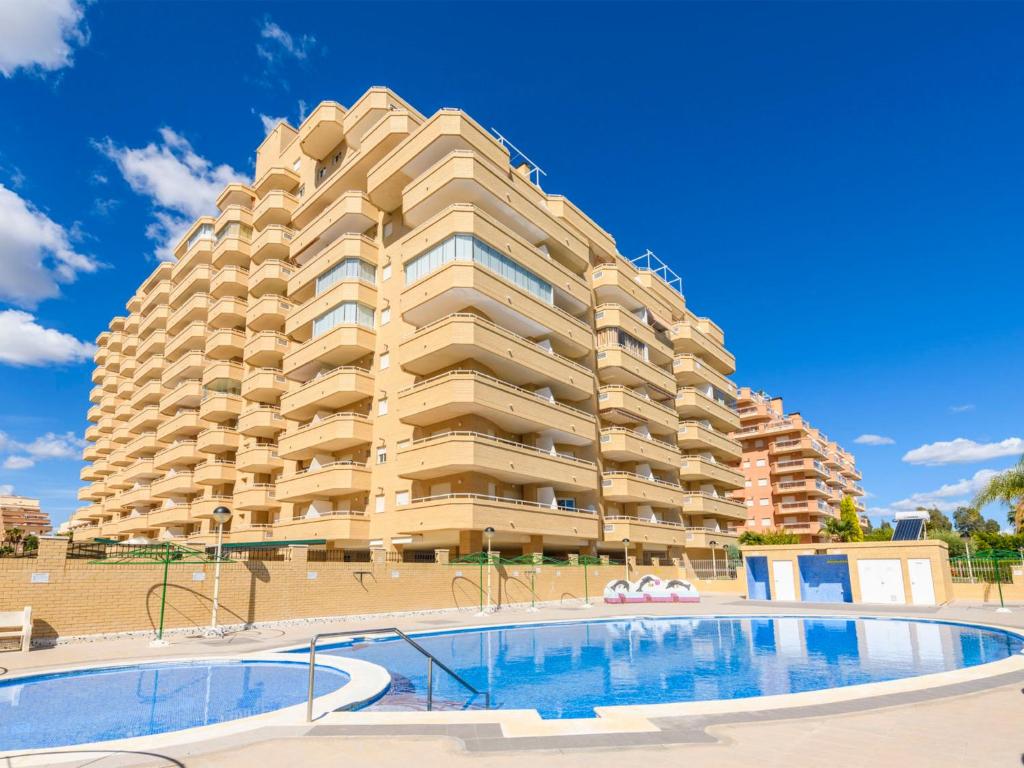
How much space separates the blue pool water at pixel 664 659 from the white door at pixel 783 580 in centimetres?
974

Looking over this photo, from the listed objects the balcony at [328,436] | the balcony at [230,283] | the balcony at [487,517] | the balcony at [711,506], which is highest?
the balcony at [230,283]

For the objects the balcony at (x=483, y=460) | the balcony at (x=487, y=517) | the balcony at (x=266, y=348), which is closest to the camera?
the balcony at (x=487, y=517)

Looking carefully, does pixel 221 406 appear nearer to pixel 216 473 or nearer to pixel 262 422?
pixel 216 473

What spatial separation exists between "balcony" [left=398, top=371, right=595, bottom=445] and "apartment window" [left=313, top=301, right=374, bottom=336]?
6.05 m

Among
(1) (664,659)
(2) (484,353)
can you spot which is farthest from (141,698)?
(2) (484,353)

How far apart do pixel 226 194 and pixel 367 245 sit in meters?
22.3

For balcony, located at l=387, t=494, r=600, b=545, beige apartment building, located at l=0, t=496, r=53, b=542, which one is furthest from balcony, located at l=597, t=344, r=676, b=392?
beige apartment building, located at l=0, t=496, r=53, b=542

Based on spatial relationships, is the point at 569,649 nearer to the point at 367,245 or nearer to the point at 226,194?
the point at 367,245

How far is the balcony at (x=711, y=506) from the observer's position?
52.2m

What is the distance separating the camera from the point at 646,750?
276 inches

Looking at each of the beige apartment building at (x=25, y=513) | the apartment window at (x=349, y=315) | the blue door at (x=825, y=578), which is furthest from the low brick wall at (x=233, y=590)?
the beige apartment building at (x=25, y=513)

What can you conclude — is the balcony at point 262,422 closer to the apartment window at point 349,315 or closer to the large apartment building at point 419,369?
the large apartment building at point 419,369

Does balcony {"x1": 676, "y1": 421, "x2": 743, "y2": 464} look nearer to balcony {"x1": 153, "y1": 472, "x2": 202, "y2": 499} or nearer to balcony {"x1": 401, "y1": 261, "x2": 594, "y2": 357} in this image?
balcony {"x1": 401, "y1": 261, "x2": 594, "y2": 357}

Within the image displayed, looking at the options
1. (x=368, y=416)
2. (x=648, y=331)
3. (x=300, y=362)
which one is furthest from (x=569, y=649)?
(x=648, y=331)
